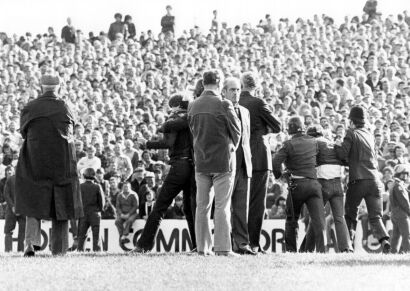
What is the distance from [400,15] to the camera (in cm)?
3925

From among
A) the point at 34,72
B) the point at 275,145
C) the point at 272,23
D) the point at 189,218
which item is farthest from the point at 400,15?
the point at 189,218

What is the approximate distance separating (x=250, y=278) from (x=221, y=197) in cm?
246

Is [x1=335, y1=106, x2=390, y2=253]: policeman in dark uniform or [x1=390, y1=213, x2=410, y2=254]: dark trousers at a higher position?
[x1=335, y1=106, x2=390, y2=253]: policeman in dark uniform

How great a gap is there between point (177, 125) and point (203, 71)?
39.6 feet

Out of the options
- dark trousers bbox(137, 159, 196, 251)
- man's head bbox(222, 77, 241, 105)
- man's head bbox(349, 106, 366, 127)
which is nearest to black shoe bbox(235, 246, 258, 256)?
dark trousers bbox(137, 159, 196, 251)

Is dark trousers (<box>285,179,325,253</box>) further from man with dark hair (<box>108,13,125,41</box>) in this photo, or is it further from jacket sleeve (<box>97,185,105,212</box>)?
man with dark hair (<box>108,13,125,41</box>)

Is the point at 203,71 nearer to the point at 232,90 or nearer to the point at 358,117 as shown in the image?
the point at 358,117

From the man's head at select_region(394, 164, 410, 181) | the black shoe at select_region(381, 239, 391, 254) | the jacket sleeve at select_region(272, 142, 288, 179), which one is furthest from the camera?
the man's head at select_region(394, 164, 410, 181)

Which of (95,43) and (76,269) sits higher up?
(95,43)

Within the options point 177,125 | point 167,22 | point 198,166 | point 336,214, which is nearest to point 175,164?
point 177,125

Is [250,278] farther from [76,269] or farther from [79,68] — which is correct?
[79,68]

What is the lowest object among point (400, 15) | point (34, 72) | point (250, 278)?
point (250, 278)

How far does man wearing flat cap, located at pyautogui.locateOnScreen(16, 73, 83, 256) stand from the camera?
13.0 metres

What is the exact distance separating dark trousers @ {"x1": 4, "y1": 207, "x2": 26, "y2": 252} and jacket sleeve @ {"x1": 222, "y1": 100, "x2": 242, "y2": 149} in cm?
929
